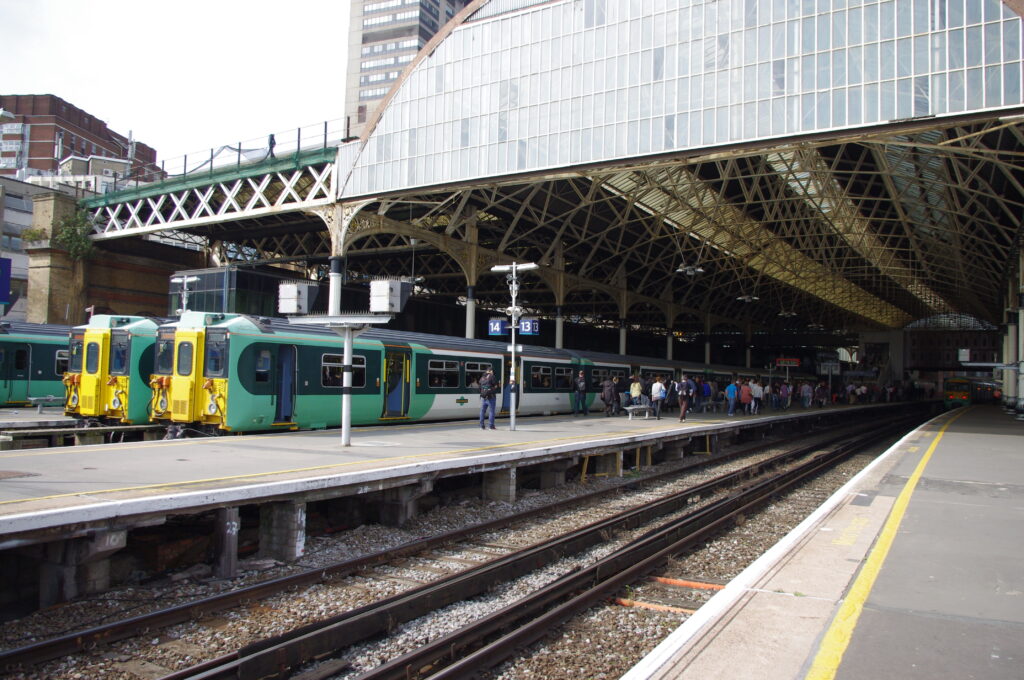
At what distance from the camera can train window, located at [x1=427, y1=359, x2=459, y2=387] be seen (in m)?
20.3

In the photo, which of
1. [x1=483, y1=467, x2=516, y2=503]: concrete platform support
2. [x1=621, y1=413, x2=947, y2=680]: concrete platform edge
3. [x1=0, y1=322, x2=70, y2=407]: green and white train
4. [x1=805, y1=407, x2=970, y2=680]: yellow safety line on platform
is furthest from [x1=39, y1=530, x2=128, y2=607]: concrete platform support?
[x1=0, y1=322, x2=70, y2=407]: green and white train

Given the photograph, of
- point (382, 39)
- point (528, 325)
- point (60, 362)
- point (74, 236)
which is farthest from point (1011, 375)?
point (382, 39)

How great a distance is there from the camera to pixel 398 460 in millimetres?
11391

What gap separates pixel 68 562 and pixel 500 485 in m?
7.56

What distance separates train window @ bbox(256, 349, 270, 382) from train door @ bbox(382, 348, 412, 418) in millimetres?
3713

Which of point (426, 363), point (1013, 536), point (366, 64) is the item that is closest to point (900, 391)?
Result: point (426, 363)

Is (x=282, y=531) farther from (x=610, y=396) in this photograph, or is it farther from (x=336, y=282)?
(x=336, y=282)

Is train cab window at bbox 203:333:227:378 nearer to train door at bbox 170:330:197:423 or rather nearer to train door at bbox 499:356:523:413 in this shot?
train door at bbox 170:330:197:423

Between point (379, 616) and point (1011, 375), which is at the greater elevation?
point (1011, 375)

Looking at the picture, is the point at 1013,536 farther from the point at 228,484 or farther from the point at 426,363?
the point at 426,363

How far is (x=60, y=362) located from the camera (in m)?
22.9

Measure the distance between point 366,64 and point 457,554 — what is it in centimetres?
10713

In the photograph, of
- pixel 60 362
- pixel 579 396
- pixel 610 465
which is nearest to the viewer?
pixel 610 465

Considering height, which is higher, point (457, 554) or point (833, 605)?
point (833, 605)
